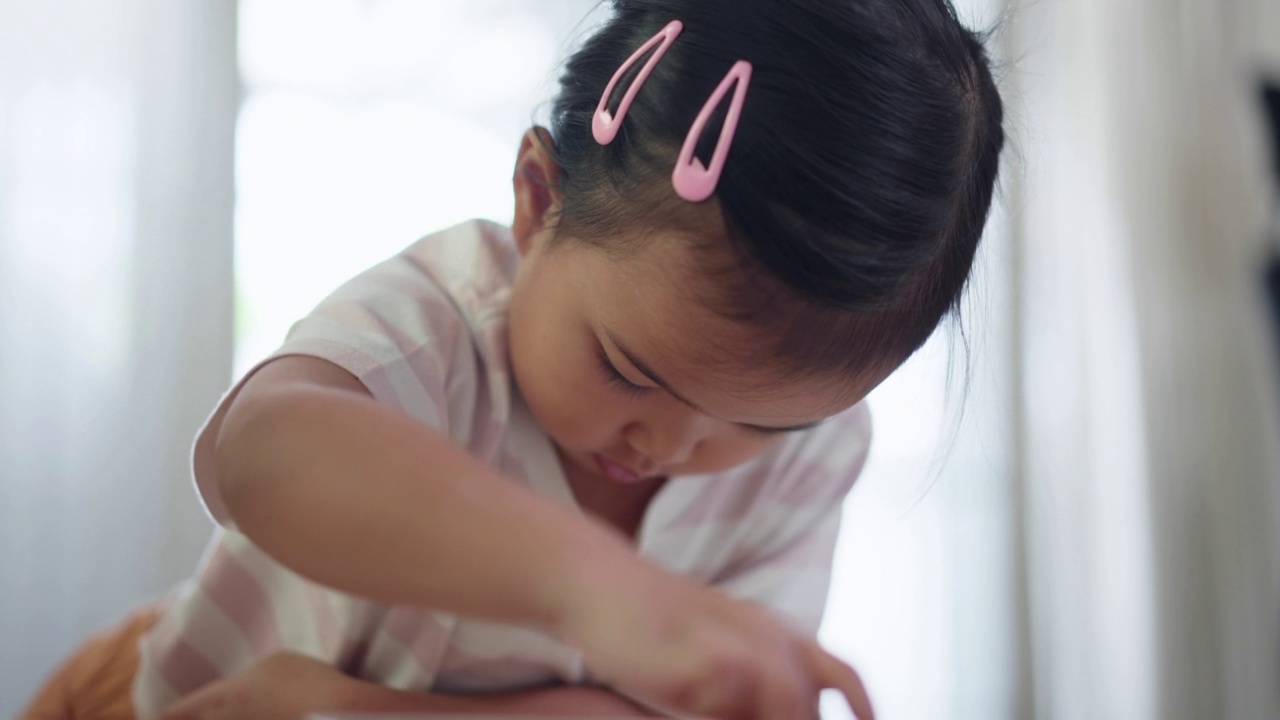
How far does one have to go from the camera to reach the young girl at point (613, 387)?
391 mm

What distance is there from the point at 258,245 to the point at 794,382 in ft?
4.37

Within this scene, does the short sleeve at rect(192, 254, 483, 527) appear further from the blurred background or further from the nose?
the blurred background

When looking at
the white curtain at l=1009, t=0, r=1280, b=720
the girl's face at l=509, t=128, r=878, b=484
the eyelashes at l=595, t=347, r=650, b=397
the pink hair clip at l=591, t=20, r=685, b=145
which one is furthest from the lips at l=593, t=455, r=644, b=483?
the white curtain at l=1009, t=0, r=1280, b=720

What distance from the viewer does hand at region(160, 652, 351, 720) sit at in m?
0.63

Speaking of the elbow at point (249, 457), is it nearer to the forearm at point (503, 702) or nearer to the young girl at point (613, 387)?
the young girl at point (613, 387)

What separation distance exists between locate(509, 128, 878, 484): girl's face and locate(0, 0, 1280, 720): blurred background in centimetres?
64

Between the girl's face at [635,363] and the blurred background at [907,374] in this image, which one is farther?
the blurred background at [907,374]

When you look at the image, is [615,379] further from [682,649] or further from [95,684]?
[95,684]

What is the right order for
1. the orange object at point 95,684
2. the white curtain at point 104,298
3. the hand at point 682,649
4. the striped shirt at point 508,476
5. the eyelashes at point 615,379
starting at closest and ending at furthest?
the hand at point 682,649 < the eyelashes at point 615,379 < the striped shirt at point 508,476 < the orange object at point 95,684 < the white curtain at point 104,298

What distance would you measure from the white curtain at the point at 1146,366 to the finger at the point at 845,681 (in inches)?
41.7

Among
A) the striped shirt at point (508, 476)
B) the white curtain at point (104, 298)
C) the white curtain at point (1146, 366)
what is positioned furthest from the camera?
the white curtain at point (1146, 366)

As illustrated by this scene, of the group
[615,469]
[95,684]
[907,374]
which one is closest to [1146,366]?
[907,374]

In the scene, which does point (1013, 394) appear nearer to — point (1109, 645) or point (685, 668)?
point (1109, 645)

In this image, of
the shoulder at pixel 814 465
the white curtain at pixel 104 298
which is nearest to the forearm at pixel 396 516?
the shoulder at pixel 814 465
